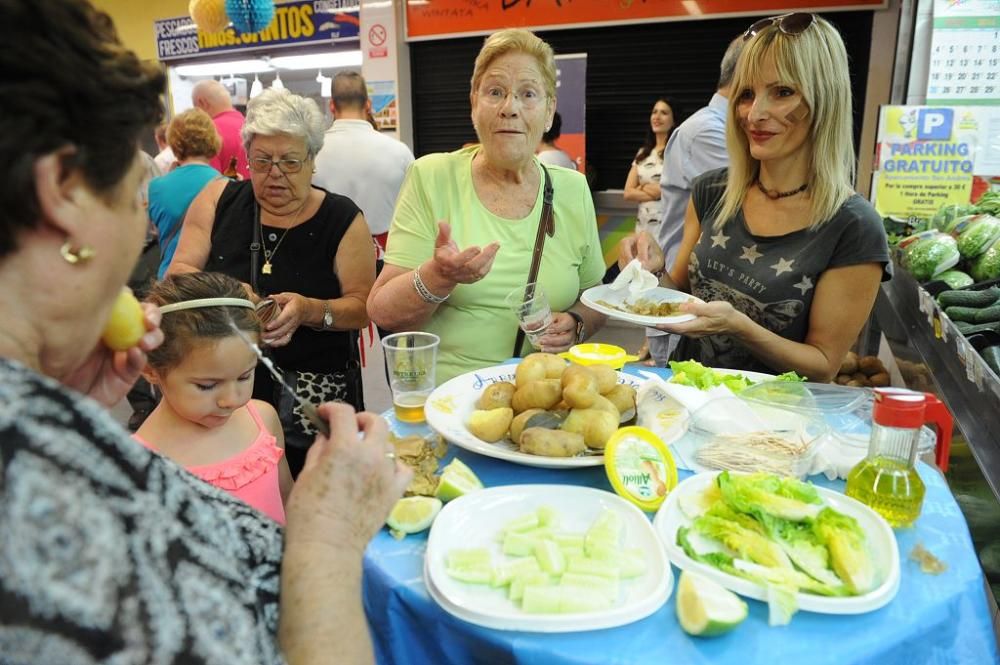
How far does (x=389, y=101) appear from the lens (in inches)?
283

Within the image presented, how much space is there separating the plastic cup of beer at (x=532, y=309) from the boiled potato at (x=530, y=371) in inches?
17.9

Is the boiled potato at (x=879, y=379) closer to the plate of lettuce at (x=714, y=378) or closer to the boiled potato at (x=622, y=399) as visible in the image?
the plate of lettuce at (x=714, y=378)

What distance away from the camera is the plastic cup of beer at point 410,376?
168 cm

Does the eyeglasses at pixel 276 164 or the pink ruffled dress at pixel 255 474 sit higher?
the eyeglasses at pixel 276 164

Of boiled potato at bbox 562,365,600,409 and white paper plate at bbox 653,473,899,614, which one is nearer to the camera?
white paper plate at bbox 653,473,899,614

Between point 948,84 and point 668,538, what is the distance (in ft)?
13.7

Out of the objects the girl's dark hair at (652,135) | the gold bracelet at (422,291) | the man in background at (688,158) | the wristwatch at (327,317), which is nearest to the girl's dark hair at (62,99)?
the gold bracelet at (422,291)

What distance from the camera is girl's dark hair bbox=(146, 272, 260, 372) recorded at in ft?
5.52

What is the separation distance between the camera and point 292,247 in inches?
97.3

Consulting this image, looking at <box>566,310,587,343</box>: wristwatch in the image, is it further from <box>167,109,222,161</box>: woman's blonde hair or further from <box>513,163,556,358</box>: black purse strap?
<box>167,109,222,161</box>: woman's blonde hair

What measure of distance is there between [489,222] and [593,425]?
101 cm

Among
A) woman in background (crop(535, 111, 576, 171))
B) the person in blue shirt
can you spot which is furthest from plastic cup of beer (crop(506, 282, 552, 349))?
woman in background (crop(535, 111, 576, 171))

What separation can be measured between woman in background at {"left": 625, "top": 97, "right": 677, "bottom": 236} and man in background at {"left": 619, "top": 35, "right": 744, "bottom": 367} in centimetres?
200

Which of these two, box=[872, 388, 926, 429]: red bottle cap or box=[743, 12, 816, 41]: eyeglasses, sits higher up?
box=[743, 12, 816, 41]: eyeglasses
